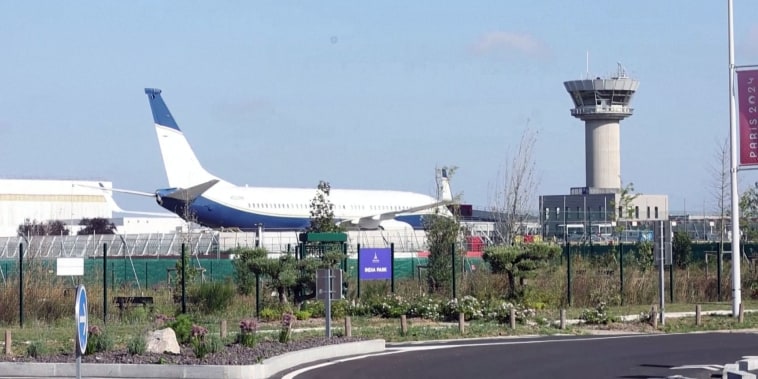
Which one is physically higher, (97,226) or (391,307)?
(97,226)

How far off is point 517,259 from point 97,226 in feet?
177

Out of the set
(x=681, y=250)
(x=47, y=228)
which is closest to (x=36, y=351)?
(x=681, y=250)

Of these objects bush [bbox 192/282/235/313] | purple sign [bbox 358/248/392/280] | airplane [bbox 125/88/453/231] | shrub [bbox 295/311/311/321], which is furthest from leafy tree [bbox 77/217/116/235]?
shrub [bbox 295/311/311/321]

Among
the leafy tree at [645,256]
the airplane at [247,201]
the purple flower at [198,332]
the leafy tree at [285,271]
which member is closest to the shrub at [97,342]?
the purple flower at [198,332]

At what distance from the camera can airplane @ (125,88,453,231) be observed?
59.4 m

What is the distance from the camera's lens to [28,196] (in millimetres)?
82938

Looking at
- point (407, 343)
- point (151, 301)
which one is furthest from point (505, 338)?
point (151, 301)

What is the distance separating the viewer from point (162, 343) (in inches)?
638

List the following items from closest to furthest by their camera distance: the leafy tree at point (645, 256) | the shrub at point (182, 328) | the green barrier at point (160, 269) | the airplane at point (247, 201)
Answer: the shrub at point (182, 328), the green barrier at point (160, 269), the leafy tree at point (645, 256), the airplane at point (247, 201)

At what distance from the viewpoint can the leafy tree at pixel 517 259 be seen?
93.2 feet

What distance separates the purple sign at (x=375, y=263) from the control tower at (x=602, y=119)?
63.3 meters

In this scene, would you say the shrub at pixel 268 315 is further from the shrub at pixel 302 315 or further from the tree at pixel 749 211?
the tree at pixel 749 211

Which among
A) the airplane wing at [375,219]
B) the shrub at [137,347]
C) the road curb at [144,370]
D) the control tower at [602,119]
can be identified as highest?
the control tower at [602,119]

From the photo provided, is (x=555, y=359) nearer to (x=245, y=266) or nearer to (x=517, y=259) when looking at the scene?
(x=517, y=259)
